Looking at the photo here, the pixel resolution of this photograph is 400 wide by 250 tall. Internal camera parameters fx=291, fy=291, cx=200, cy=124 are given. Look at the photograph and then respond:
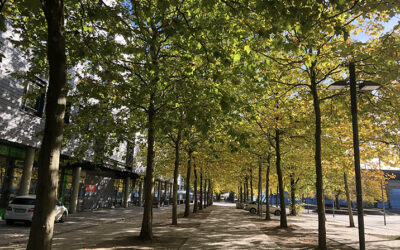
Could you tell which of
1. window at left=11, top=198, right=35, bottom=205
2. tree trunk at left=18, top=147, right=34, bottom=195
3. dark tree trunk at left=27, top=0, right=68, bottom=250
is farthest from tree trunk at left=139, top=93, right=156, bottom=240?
tree trunk at left=18, top=147, right=34, bottom=195

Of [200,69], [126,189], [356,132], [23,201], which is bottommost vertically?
[23,201]

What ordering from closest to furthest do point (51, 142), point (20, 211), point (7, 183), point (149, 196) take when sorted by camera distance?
point (51, 142)
point (149, 196)
point (20, 211)
point (7, 183)

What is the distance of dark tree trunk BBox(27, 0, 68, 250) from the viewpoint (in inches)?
204

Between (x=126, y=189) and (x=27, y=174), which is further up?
(x=27, y=174)

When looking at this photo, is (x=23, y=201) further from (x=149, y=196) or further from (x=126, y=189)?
(x=126, y=189)

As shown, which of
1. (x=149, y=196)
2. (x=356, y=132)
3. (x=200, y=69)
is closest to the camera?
(x=356, y=132)

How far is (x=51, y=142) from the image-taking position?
5.39 metres

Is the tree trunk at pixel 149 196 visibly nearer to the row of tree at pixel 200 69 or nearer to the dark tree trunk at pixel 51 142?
the row of tree at pixel 200 69

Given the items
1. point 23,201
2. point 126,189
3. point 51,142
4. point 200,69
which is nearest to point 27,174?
point 23,201

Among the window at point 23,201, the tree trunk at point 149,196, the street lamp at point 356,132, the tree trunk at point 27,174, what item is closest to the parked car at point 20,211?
the window at point 23,201

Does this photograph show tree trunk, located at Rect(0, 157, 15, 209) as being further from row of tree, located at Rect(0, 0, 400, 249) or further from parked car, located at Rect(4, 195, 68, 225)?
row of tree, located at Rect(0, 0, 400, 249)

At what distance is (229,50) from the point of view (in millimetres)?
9055

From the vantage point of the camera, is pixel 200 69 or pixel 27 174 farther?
pixel 27 174

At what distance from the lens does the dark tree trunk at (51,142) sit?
5.17 meters
